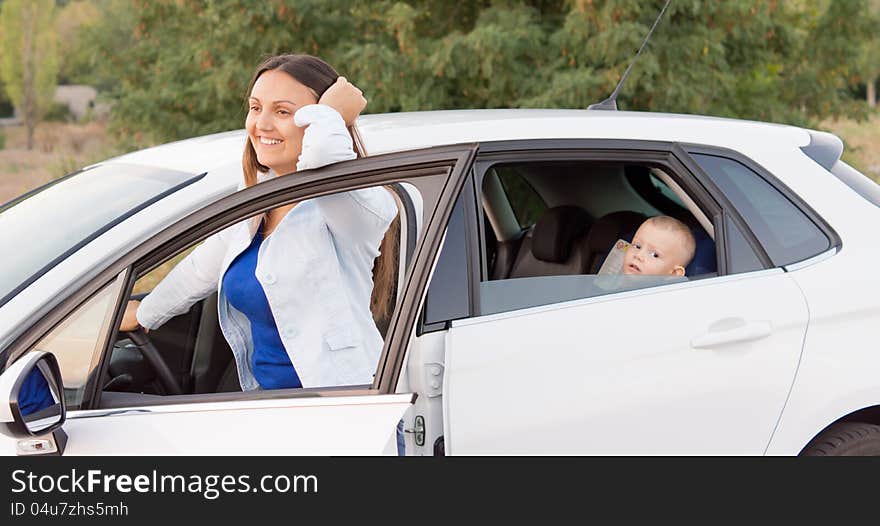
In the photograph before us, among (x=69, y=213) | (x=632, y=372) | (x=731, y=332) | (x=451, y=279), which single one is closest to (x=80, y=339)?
(x=69, y=213)

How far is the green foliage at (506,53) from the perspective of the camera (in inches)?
305

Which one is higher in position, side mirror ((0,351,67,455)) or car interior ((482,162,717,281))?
car interior ((482,162,717,281))

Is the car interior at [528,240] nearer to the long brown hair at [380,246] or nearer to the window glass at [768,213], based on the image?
the long brown hair at [380,246]

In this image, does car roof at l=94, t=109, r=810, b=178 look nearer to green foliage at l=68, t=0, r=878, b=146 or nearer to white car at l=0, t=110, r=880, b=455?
white car at l=0, t=110, r=880, b=455

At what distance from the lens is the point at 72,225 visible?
8.34 feet

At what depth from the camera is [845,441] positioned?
106 inches

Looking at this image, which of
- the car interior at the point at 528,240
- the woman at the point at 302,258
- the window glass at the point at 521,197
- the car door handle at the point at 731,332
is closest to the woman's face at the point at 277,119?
the woman at the point at 302,258

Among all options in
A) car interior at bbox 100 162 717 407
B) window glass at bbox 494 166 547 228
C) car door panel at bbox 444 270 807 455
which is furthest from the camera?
window glass at bbox 494 166 547 228

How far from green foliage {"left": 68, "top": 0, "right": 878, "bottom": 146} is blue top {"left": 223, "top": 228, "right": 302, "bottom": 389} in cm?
490

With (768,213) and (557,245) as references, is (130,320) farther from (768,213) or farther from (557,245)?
(768,213)

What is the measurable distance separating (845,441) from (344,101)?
1.59m

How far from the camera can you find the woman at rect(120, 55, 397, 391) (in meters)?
2.44

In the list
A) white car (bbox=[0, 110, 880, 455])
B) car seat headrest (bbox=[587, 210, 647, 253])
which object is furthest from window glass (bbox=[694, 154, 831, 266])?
car seat headrest (bbox=[587, 210, 647, 253])

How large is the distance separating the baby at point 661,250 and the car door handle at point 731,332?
0.29m
